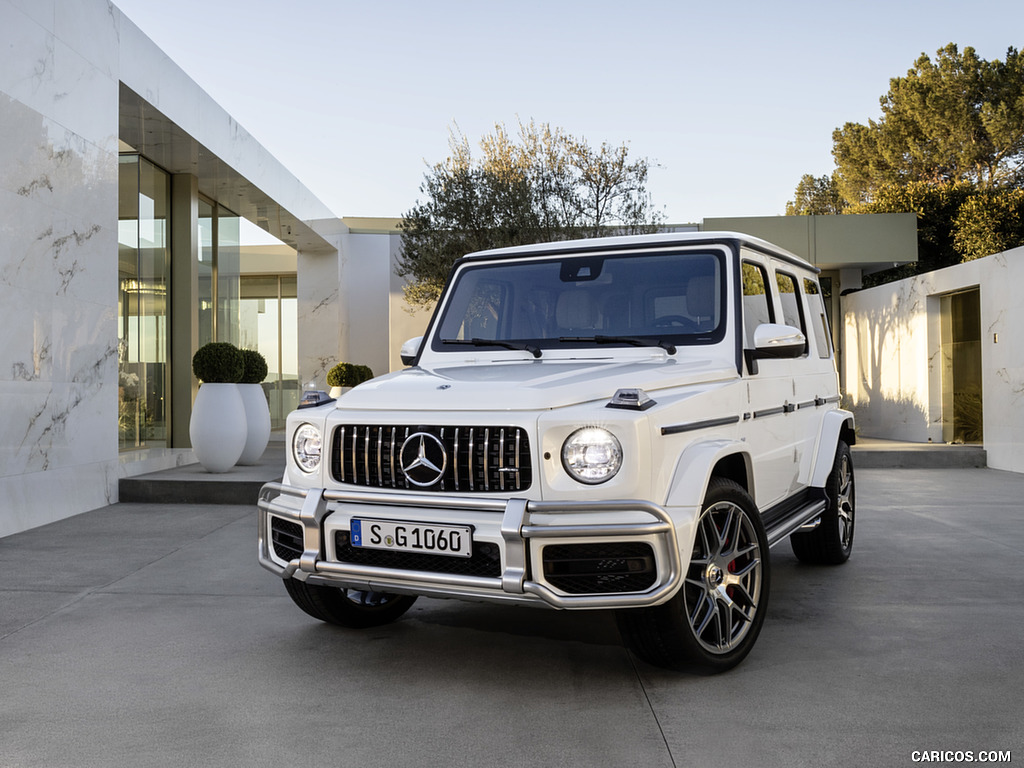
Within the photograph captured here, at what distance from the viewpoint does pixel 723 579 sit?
12.3 ft

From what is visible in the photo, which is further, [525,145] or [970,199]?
[970,199]

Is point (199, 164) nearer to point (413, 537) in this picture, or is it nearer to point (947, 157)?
point (413, 537)

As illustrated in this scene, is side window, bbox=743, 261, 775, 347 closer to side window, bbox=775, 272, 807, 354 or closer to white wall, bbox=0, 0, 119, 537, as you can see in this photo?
side window, bbox=775, 272, 807, 354

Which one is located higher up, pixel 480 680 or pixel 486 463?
pixel 486 463

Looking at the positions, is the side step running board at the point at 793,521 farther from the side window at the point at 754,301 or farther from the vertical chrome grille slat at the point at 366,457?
the vertical chrome grille slat at the point at 366,457

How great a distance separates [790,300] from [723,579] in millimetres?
2181

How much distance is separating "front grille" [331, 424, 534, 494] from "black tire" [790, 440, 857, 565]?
309 centimetres

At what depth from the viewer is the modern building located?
7.79m

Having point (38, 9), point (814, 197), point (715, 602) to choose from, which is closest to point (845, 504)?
point (715, 602)

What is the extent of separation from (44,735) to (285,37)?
11.1 meters

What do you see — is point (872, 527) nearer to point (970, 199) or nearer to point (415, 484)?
point (415, 484)

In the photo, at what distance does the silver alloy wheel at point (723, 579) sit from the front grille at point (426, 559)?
0.77 metres

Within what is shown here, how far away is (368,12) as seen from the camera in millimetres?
12148

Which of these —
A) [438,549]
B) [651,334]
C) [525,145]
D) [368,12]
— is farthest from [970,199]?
[438,549]
